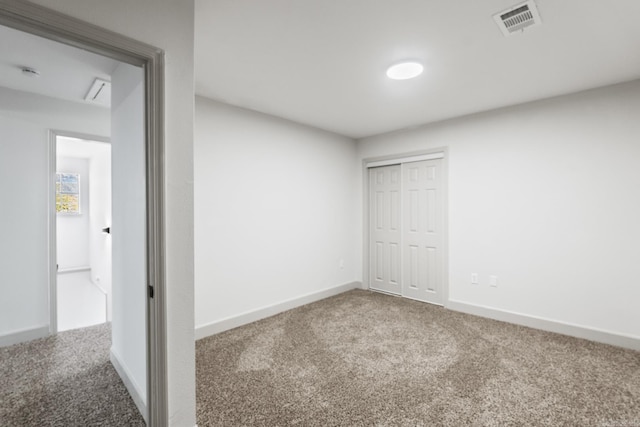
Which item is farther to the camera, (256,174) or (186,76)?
(256,174)

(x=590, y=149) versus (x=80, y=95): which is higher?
(x=80, y=95)

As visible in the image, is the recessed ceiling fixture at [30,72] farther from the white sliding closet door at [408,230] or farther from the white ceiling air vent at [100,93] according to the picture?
the white sliding closet door at [408,230]

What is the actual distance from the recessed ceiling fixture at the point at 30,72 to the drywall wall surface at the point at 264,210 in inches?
47.3

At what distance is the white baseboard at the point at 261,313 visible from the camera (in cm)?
300

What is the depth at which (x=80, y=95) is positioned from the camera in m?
2.81

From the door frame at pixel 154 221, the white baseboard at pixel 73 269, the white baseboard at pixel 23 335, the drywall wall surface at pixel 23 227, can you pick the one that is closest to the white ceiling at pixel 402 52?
the door frame at pixel 154 221

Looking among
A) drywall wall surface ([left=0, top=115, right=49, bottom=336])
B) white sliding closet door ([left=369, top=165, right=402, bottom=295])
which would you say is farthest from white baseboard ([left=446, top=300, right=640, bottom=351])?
drywall wall surface ([left=0, top=115, right=49, bottom=336])

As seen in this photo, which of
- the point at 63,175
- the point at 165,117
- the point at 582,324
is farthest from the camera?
the point at 63,175

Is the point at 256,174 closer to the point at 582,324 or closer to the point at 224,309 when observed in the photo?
the point at 224,309

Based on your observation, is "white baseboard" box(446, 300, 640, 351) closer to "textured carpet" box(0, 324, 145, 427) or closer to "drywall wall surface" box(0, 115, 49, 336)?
"textured carpet" box(0, 324, 145, 427)

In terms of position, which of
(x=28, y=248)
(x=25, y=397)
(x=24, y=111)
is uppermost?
(x=24, y=111)

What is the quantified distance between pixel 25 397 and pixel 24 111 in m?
2.50

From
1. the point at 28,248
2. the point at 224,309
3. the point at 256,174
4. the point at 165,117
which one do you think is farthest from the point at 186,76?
the point at 28,248

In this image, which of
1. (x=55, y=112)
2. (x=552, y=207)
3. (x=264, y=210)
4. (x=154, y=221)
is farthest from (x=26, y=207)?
(x=552, y=207)
